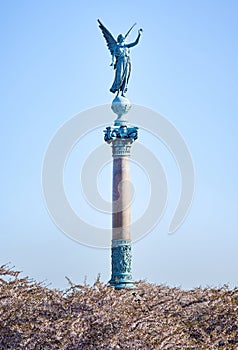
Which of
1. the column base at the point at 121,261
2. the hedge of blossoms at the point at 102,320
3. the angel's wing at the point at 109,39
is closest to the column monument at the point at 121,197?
the column base at the point at 121,261

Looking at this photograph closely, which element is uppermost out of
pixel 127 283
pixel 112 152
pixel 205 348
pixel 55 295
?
pixel 112 152

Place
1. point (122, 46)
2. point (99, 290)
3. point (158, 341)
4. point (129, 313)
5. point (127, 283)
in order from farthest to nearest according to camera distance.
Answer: point (122, 46), point (127, 283), point (99, 290), point (129, 313), point (158, 341)

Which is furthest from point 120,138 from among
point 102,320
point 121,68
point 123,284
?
point 102,320

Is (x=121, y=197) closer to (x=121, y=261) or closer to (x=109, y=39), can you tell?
(x=121, y=261)

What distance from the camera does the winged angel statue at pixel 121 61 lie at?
30.0 meters

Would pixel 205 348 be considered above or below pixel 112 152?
below

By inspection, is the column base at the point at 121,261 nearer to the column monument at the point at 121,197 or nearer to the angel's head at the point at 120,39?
the column monument at the point at 121,197

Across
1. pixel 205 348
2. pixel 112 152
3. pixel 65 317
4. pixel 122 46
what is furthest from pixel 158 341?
pixel 122 46

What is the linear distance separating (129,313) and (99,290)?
181 centimetres

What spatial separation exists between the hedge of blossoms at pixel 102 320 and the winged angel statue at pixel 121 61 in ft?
30.9

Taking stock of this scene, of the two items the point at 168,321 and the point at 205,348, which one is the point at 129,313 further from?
the point at 205,348

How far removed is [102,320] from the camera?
19641 millimetres

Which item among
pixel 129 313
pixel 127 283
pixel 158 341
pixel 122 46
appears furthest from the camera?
pixel 122 46

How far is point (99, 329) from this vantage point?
19.6m
